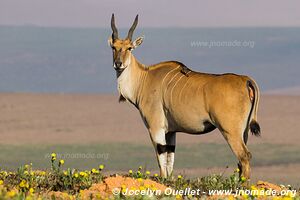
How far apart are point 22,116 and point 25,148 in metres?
8.65

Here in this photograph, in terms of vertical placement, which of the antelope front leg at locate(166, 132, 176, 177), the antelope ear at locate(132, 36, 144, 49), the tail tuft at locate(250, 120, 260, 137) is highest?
the antelope ear at locate(132, 36, 144, 49)

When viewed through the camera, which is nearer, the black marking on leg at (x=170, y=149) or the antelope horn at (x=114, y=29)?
the black marking on leg at (x=170, y=149)

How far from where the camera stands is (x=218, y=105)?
54.2 ft

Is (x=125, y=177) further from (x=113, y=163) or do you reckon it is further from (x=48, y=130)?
(x=48, y=130)

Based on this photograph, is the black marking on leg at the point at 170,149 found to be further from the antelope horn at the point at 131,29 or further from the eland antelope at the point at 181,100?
the antelope horn at the point at 131,29

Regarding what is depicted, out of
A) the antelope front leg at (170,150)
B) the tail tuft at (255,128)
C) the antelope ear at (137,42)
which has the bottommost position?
the antelope front leg at (170,150)

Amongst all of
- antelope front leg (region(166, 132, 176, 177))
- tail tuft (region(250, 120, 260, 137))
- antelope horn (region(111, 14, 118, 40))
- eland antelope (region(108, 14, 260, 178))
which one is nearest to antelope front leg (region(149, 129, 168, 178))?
eland antelope (region(108, 14, 260, 178))

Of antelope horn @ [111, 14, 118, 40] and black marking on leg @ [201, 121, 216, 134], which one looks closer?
black marking on leg @ [201, 121, 216, 134]

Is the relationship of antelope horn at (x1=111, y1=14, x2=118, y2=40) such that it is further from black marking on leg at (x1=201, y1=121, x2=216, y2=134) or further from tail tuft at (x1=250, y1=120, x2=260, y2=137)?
tail tuft at (x1=250, y1=120, x2=260, y2=137)

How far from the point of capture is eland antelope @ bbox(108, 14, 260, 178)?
1644 cm

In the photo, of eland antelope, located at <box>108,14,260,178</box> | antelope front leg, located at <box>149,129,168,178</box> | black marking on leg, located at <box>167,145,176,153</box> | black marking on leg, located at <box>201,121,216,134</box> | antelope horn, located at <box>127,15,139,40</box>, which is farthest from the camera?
antelope horn, located at <box>127,15,139,40</box>

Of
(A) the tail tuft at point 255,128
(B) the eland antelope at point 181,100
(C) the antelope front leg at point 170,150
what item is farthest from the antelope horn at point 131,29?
(A) the tail tuft at point 255,128

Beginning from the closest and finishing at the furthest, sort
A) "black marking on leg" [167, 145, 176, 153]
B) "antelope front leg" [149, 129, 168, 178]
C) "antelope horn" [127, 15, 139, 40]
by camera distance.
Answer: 1. "antelope front leg" [149, 129, 168, 178]
2. "black marking on leg" [167, 145, 176, 153]
3. "antelope horn" [127, 15, 139, 40]

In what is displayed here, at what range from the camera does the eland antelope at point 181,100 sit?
16.4m
